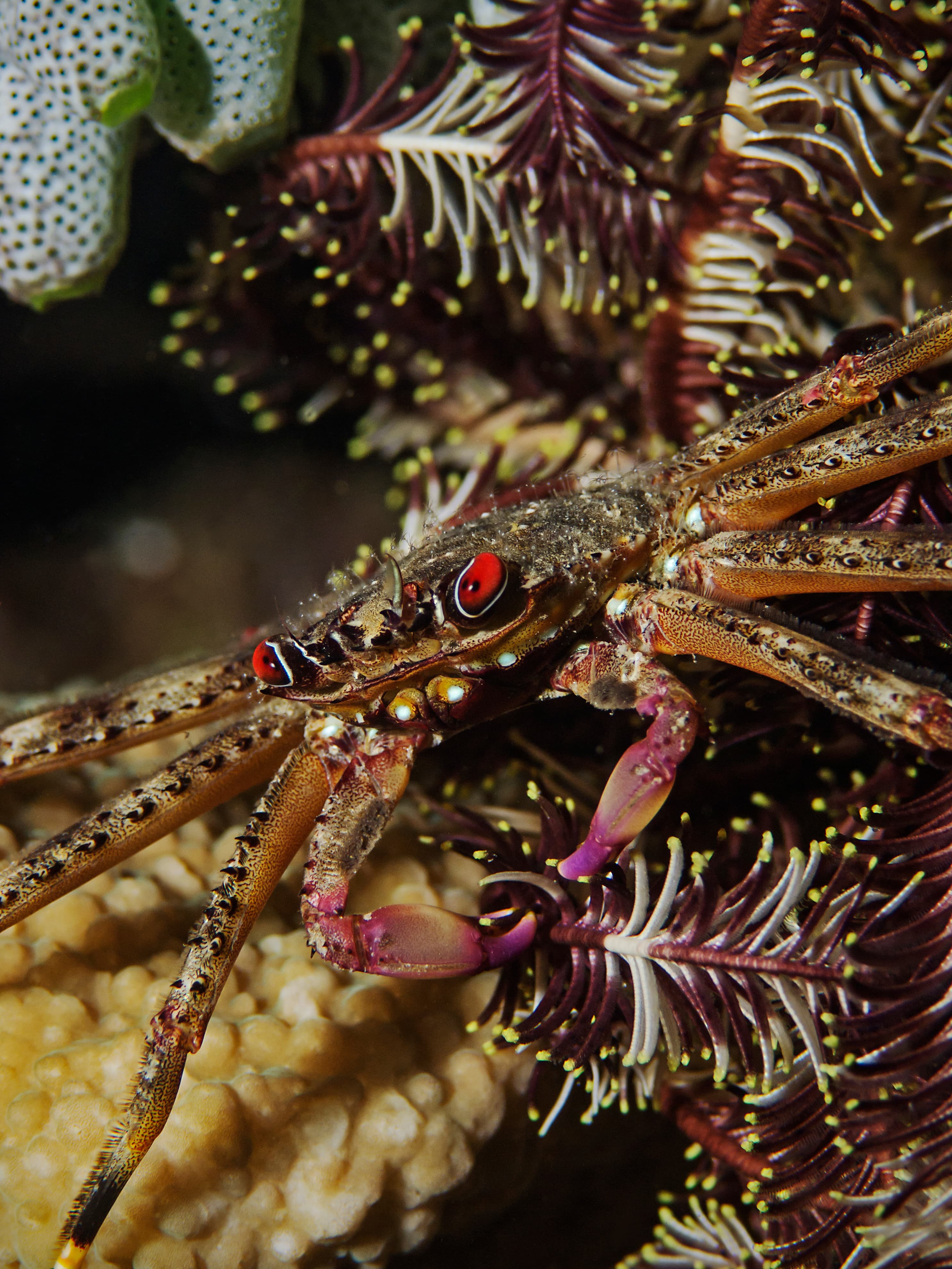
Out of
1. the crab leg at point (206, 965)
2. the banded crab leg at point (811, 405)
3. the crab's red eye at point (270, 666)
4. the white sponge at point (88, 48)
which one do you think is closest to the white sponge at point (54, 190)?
the white sponge at point (88, 48)

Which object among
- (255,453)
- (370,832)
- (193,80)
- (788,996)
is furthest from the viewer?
(255,453)

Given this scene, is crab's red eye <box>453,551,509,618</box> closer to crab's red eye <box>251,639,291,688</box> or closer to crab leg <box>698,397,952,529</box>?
crab's red eye <box>251,639,291,688</box>

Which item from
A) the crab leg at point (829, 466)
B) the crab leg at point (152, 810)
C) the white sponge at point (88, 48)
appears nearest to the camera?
the crab leg at point (829, 466)

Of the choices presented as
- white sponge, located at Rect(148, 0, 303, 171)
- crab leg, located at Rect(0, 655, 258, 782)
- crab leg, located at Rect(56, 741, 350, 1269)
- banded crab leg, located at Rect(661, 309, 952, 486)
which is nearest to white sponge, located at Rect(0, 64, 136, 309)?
white sponge, located at Rect(148, 0, 303, 171)

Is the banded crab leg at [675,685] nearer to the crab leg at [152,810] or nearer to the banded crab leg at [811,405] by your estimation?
the banded crab leg at [811,405]

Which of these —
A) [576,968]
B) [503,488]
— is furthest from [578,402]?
[576,968]

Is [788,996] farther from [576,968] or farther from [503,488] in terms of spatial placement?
[503,488]

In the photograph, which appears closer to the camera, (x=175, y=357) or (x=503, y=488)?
(x=503, y=488)
